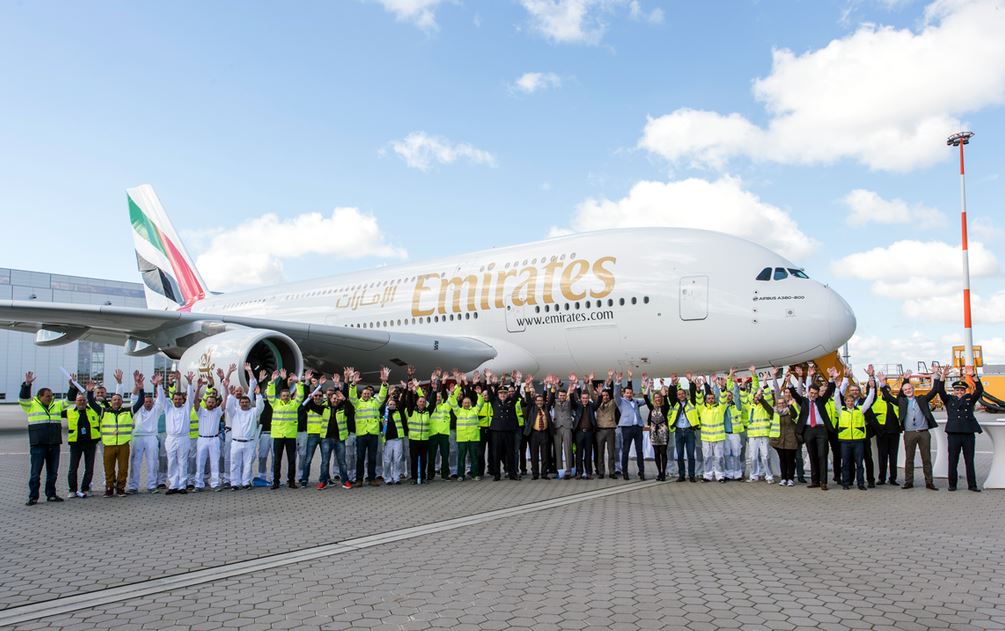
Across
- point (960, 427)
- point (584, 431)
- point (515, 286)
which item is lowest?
point (584, 431)

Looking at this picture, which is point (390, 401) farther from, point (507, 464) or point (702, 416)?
point (702, 416)

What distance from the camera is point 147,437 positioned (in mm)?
9430

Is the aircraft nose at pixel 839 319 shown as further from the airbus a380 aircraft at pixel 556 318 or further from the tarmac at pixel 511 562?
the tarmac at pixel 511 562

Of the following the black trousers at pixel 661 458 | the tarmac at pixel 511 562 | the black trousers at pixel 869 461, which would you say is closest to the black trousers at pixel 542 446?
the black trousers at pixel 661 458

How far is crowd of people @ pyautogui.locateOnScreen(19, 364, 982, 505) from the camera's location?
29.5ft

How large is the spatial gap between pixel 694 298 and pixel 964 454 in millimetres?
4520

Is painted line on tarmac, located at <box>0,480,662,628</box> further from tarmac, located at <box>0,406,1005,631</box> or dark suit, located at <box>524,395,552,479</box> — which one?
dark suit, located at <box>524,395,552,479</box>

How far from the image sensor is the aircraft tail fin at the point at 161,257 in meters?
24.6

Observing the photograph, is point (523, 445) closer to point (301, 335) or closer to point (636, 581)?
point (301, 335)

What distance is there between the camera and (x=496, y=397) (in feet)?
35.0

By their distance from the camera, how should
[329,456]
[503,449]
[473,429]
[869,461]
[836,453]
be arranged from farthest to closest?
1. [503,449]
2. [473,429]
3. [329,456]
4. [836,453]
5. [869,461]

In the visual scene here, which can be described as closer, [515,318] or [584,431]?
[584,431]

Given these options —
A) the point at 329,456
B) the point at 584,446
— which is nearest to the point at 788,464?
the point at 584,446

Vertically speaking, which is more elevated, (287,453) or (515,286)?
(515,286)
